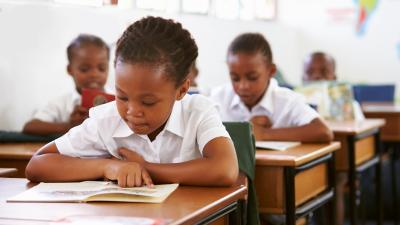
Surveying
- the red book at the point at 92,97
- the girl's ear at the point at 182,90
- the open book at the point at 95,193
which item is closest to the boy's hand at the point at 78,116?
the red book at the point at 92,97

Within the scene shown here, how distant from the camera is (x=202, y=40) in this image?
4.96 m

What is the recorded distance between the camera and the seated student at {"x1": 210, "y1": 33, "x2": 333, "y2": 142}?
3.09 meters

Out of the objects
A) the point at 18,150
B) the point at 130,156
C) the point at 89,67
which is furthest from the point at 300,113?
the point at 130,156

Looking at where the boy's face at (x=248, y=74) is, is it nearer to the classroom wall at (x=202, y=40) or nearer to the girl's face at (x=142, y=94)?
the classroom wall at (x=202, y=40)

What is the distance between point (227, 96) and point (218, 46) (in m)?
1.87

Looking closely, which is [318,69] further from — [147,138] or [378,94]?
[147,138]

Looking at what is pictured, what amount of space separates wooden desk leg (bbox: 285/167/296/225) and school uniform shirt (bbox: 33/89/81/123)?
1.17 m

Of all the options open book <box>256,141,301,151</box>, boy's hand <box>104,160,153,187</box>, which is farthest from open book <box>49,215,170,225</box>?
open book <box>256,141,301,151</box>

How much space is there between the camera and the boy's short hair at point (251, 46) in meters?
3.12

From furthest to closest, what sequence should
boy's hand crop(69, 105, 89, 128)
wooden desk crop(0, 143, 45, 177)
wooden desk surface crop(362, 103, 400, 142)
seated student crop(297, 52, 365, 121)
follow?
wooden desk surface crop(362, 103, 400, 142)
seated student crop(297, 52, 365, 121)
boy's hand crop(69, 105, 89, 128)
wooden desk crop(0, 143, 45, 177)

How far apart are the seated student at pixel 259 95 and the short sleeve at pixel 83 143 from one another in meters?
1.12

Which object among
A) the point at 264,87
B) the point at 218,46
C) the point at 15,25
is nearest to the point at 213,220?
the point at 264,87

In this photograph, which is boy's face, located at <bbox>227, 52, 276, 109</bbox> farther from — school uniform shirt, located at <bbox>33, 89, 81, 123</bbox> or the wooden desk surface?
the wooden desk surface

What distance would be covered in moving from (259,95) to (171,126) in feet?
4.12
